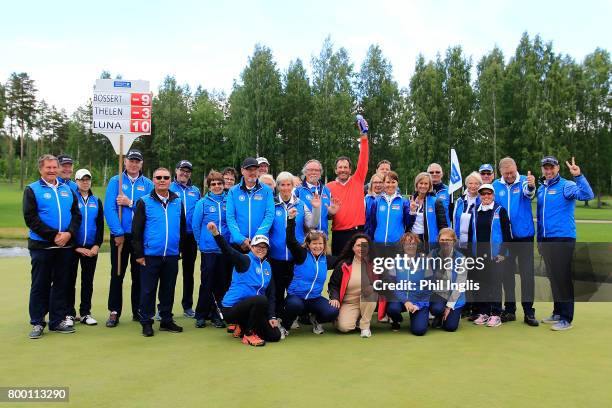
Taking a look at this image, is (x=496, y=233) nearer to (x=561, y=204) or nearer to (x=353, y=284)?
(x=561, y=204)

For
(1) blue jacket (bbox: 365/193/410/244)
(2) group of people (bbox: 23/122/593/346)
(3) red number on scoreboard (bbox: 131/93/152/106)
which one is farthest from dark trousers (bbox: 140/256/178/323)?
(1) blue jacket (bbox: 365/193/410/244)

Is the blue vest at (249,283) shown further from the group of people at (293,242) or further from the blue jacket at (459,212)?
the blue jacket at (459,212)

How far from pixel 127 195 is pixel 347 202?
9.07ft

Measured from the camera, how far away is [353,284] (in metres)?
6.12

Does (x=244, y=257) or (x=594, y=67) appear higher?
(x=594, y=67)

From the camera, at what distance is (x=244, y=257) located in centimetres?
561

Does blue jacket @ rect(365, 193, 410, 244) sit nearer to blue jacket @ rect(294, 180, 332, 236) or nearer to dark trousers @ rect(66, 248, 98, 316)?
blue jacket @ rect(294, 180, 332, 236)

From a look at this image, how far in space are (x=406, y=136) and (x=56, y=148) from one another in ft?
170

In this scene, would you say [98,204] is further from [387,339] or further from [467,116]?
[467,116]

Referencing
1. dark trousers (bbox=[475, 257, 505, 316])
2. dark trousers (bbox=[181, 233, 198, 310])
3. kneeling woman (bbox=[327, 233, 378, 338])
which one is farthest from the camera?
dark trousers (bbox=[181, 233, 198, 310])

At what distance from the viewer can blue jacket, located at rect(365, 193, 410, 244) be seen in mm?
6473

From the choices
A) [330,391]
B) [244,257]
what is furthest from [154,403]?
[244,257]

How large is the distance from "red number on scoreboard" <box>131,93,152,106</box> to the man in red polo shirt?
2.81m

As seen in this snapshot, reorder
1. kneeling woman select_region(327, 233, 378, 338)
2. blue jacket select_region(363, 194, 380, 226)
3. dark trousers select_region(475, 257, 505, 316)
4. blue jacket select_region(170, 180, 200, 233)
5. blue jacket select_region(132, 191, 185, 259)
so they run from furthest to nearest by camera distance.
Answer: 1. blue jacket select_region(170, 180, 200, 233)
2. blue jacket select_region(363, 194, 380, 226)
3. dark trousers select_region(475, 257, 505, 316)
4. kneeling woman select_region(327, 233, 378, 338)
5. blue jacket select_region(132, 191, 185, 259)
